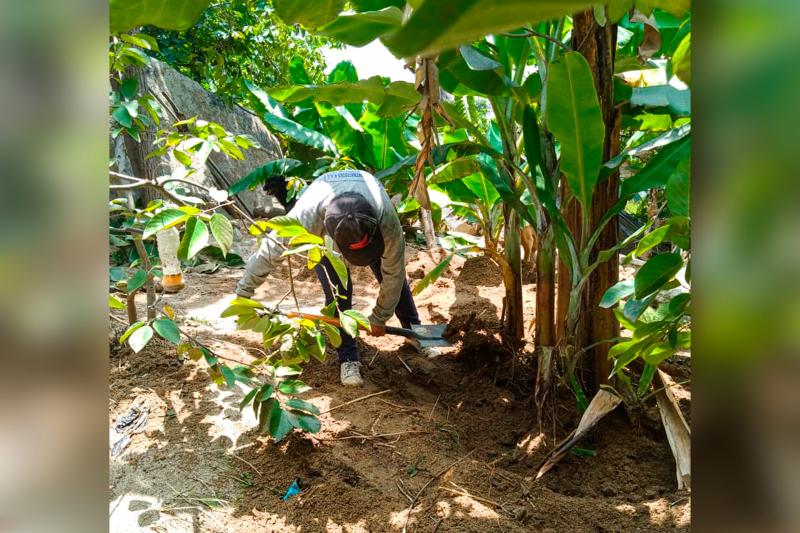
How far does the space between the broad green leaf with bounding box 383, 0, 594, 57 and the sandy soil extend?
63.6 inches

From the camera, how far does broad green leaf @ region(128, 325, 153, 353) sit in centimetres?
119

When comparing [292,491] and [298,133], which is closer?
[292,491]

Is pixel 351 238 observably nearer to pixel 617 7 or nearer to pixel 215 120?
pixel 617 7

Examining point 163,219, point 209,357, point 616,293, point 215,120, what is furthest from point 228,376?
point 215,120

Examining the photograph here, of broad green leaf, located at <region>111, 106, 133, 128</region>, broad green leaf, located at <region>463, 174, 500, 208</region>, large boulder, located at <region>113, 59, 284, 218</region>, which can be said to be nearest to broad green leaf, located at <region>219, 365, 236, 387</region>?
broad green leaf, located at <region>111, 106, 133, 128</region>

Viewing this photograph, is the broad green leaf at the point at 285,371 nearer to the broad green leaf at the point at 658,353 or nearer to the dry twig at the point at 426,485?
the dry twig at the point at 426,485

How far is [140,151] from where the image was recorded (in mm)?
3457

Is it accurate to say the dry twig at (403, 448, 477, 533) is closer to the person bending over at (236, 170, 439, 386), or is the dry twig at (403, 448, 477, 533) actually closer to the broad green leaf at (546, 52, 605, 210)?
the person bending over at (236, 170, 439, 386)

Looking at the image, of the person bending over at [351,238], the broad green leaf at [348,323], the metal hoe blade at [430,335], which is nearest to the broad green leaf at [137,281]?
the broad green leaf at [348,323]

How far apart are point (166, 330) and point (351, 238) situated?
1345mm

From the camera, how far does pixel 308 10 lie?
47cm
